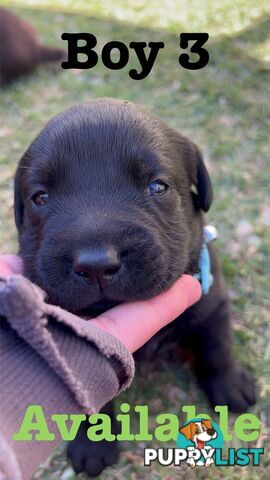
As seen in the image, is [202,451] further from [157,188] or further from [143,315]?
[157,188]

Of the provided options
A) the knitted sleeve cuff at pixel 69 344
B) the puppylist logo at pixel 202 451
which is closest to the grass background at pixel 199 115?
the puppylist logo at pixel 202 451

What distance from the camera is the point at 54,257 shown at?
5.31ft

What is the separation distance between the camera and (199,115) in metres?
4.11

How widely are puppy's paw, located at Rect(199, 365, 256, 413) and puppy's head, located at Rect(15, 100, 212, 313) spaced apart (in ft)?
2.38

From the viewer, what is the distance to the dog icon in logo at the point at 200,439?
2.20m

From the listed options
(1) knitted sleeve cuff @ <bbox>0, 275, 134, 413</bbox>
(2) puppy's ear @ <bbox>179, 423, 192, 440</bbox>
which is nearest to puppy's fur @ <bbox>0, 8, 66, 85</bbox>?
(2) puppy's ear @ <bbox>179, 423, 192, 440</bbox>

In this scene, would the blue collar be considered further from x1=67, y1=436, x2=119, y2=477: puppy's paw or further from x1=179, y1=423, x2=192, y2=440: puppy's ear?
x1=67, y1=436, x2=119, y2=477: puppy's paw

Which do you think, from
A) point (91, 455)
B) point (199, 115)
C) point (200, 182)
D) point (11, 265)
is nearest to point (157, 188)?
point (200, 182)

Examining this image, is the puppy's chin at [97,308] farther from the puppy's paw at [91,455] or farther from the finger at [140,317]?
the puppy's paw at [91,455]

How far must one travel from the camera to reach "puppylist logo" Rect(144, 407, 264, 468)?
2.21m

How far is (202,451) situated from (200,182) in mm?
1098

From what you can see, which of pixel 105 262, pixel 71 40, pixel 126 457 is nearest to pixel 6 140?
pixel 71 40

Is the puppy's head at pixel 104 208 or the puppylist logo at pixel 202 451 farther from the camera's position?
the puppylist logo at pixel 202 451

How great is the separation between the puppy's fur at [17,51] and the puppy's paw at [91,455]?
354cm
